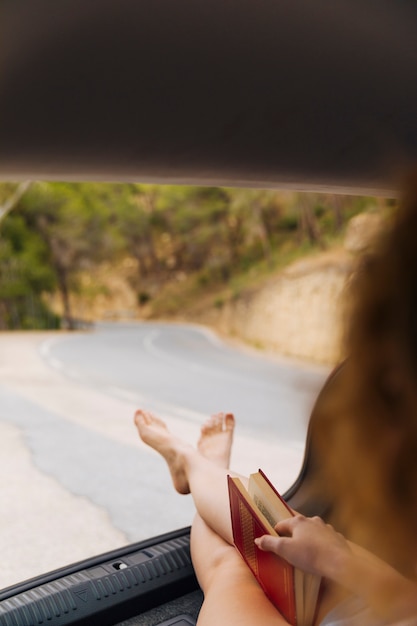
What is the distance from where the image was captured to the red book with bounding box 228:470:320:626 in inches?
42.0

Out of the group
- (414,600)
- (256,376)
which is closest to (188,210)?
(256,376)

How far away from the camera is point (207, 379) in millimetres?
9336

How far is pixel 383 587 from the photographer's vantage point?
2.24 ft

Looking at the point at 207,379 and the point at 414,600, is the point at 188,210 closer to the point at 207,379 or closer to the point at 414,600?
the point at 207,379

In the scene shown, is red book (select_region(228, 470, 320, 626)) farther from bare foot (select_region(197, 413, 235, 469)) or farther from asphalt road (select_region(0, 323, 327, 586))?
bare foot (select_region(197, 413, 235, 469))

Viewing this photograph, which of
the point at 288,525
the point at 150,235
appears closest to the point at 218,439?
the point at 288,525

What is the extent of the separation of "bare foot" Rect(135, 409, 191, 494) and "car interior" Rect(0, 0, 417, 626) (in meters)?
0.26

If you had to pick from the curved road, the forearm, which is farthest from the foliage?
the forearm

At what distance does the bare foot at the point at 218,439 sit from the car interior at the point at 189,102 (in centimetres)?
36

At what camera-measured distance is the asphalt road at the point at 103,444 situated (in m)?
2.35

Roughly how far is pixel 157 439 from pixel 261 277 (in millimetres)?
18332

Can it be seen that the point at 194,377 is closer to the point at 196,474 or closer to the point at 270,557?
the point at 196,474

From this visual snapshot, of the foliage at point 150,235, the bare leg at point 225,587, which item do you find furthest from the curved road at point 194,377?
the foliage at point 150,235

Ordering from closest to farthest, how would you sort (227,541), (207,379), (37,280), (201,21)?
(201,21)
(227,541)
(207,379)
(37,280)
